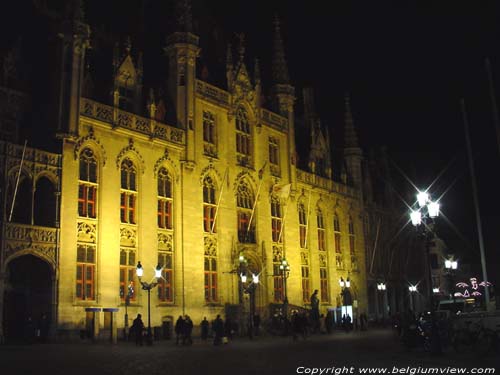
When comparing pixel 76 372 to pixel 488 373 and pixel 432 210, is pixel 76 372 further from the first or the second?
pixel 432 210

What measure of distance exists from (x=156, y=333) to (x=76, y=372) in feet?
67.8

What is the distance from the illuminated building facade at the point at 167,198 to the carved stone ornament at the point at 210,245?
0.13 m

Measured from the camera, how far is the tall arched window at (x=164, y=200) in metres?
39.8

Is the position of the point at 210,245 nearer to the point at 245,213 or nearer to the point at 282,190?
the point at 245,213

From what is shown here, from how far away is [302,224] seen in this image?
53781mm

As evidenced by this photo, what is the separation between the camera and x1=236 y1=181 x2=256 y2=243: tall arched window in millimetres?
46219

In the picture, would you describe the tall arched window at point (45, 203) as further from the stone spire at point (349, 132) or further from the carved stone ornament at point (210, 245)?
the stone spire at point (349, 132)

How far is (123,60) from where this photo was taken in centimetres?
3975

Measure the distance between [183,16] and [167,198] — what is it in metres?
13.0

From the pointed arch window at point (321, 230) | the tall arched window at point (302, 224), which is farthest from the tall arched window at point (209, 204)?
the pointed arch window at point (321, 230)

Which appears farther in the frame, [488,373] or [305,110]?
[305,110]

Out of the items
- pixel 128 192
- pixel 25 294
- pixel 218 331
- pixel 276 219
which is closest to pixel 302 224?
pixel 276 219

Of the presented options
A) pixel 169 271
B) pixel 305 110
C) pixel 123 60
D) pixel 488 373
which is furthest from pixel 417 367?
pixel 305 110

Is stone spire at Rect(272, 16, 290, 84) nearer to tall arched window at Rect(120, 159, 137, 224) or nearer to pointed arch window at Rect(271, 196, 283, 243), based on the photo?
pointed arch window at Rect(271, 196, 283, 243)
